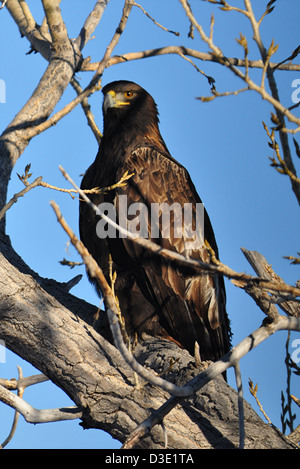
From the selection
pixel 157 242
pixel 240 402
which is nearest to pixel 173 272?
pixel 157 242

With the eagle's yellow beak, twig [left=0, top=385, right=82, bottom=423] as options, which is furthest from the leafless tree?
the eagle's yellow beak

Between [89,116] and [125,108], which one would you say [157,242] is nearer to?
[125,108]

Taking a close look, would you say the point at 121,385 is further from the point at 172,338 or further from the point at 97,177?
the point at 97,177

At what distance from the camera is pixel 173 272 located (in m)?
4.86

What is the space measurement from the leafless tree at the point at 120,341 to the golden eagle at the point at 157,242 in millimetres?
280

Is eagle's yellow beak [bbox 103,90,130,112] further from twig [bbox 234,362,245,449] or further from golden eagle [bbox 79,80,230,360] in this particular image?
twig [bbox 234,362,245,449]

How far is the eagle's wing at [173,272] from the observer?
480 centimetres

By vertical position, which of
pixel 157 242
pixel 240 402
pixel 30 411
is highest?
pixel 157 242

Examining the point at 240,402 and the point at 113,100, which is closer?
the point at 240,402

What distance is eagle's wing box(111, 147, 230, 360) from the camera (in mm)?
4805

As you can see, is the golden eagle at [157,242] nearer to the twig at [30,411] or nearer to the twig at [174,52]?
the twig at [174,52]

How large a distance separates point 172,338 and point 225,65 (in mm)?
2814

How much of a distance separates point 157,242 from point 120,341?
8.16 ft

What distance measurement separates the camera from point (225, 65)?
8.87 feet
